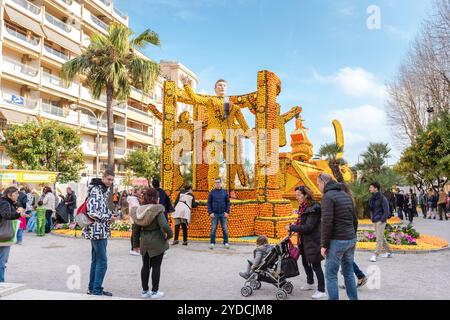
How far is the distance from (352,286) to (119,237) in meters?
8.56

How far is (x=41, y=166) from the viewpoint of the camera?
89.5ft

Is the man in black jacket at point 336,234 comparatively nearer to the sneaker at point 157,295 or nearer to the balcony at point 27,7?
the sneaker at point 157,295

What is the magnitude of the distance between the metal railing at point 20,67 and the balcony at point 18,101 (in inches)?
79.6

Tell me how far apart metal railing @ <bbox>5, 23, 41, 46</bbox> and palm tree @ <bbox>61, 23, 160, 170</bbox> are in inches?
647

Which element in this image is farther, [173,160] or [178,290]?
[173,160]

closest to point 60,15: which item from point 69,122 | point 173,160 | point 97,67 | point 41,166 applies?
point 69,122

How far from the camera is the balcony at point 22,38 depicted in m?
29.3

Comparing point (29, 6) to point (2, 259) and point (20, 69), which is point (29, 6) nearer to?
point (20, 69)

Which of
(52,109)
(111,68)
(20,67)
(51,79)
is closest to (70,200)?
(111,68)

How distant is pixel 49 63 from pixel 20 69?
359cm

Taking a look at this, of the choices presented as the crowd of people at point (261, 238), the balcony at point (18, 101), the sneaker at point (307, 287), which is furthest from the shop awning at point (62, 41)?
the sneaker at point (307, 287)

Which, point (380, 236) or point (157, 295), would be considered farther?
point (380, 236)

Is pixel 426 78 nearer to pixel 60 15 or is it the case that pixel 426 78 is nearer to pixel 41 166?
pixel 41 166

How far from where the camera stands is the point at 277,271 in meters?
5.56
